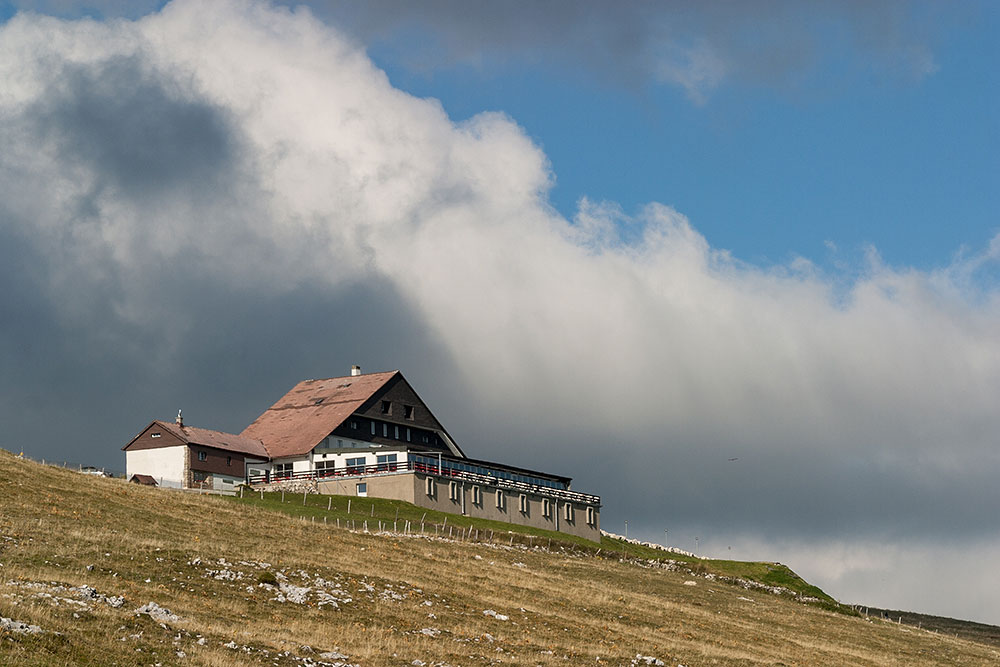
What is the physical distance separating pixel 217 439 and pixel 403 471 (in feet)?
59.3

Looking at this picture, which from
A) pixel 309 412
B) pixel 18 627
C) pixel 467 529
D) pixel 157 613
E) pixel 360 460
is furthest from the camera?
pixel 309 412

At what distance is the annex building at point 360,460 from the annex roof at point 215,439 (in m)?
0.14

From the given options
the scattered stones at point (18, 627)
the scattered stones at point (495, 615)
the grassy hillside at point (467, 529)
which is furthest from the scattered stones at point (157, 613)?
the grassy hillside at point (467, 529)

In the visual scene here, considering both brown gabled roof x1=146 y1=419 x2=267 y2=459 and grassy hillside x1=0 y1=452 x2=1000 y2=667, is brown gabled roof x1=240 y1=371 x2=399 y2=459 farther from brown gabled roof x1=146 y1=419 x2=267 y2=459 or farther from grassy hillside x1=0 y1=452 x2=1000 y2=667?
grassy hillside x1=0 y1=452 x2=1000 y2=667

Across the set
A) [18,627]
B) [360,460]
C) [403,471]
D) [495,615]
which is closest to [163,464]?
[360,460]

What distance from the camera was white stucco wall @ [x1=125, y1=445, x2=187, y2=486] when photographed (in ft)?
361

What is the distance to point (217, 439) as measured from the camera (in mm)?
115125

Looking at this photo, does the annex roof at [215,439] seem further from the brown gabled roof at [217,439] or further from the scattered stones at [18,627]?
the scattered stones at [18,627]

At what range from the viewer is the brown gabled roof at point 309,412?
392 ft

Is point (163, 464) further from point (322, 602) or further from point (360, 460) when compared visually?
point (322, 602)

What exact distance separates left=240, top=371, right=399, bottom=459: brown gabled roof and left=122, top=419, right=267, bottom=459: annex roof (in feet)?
4.90

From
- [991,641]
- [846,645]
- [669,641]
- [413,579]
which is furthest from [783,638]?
[991,641]

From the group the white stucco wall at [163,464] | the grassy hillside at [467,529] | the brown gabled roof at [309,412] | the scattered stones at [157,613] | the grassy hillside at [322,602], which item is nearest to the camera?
the grassy hillside at [322,602]

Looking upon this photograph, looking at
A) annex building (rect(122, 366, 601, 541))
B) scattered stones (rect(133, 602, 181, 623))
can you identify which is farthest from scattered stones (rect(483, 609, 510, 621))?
annex building (rect(122, 366, 601, 541))
